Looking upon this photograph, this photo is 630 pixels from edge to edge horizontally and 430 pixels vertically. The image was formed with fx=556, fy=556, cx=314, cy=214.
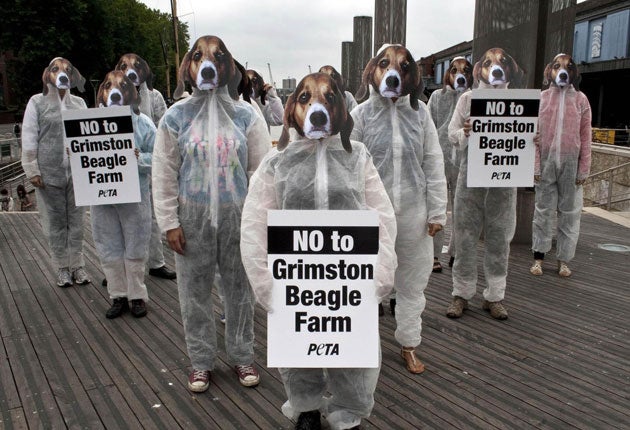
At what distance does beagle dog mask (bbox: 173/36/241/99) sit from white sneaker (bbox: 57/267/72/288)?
295 centimetres

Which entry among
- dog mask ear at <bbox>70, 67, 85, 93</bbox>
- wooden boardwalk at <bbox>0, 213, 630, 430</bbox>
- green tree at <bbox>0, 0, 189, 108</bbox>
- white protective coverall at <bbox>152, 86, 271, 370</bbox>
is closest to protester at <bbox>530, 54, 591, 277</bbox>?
wooden boardwalk at <bbox>0, 213, 630, 430</bbox>

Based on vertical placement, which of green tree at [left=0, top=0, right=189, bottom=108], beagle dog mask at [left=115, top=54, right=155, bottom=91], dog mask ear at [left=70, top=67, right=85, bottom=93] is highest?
green tree at [left=0, top=0, right=189, bottom=108]

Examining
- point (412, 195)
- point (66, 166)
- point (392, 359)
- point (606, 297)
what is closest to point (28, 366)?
point (66, 166)

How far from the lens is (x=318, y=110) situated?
2.41 meters

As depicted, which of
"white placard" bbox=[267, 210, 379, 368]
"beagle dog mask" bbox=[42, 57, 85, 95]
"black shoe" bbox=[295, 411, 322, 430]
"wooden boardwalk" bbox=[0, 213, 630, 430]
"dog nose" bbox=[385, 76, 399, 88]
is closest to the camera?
"white placard" bbox=[267, 210, 379, 368]

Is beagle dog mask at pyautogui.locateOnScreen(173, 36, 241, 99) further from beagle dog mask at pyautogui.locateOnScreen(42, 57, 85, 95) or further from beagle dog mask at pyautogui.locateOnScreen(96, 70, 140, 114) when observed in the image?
beagle dog mask at pyautogui.locateOnScreen(42, 57, 85, 95)

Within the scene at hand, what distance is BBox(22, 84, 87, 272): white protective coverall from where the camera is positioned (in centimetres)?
489

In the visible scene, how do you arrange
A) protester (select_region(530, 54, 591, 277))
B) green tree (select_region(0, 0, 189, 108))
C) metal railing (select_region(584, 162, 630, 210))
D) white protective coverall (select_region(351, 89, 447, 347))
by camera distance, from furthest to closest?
green tree (select_region(0, 0, 189, 108))
metal railing (select_region(584, 162, 630, 210))
protester (select_region(530, 54, 591, 277))
white protective coverall (select_region(351, 89, 447, 347))

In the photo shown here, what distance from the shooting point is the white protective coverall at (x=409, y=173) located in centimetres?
335

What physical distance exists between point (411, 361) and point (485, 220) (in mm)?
1428

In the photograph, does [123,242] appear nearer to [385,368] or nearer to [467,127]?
[385,368]

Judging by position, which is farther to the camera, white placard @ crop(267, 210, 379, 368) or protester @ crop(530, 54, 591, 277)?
protester @ crop(530, 54, 591, 277)

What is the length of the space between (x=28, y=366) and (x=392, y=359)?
7.79 ft

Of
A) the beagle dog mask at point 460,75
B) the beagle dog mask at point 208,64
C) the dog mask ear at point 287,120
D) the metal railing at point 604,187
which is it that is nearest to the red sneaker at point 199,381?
the dog mask ear at point 287,120
